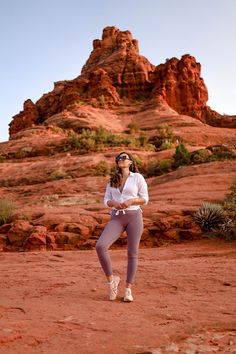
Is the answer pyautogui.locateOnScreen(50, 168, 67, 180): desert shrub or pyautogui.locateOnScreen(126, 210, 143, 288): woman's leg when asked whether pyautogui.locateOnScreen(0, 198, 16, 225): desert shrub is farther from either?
pyautogui.locateOnScreen(50, 168, 67, 180): desert shrub

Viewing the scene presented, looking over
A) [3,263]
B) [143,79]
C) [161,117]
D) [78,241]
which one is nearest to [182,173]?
[78,241]

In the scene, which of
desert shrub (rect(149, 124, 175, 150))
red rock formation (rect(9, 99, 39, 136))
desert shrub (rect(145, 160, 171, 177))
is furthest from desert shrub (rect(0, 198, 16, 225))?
red rock formation (rect(9, 99, 39, 136))

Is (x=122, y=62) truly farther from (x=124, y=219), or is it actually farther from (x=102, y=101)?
(x=124, y=219)

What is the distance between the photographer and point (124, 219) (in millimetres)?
5199

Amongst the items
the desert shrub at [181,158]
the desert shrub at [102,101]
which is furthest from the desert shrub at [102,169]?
the desert shrub at [102,101]

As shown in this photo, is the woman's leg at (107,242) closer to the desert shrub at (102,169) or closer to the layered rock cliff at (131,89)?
the desert shrub at (102,169)

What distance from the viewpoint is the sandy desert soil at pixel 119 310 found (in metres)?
3.61

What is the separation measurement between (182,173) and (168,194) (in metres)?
3.96

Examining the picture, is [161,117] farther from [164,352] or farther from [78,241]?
[164,352]

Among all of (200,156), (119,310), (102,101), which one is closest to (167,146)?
(200,156)

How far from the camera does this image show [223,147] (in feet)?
79.6

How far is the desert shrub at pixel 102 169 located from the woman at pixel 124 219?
738 inches

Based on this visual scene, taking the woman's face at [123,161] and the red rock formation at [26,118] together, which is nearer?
the woman's face at [123,161]

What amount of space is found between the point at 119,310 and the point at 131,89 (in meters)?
54.4
